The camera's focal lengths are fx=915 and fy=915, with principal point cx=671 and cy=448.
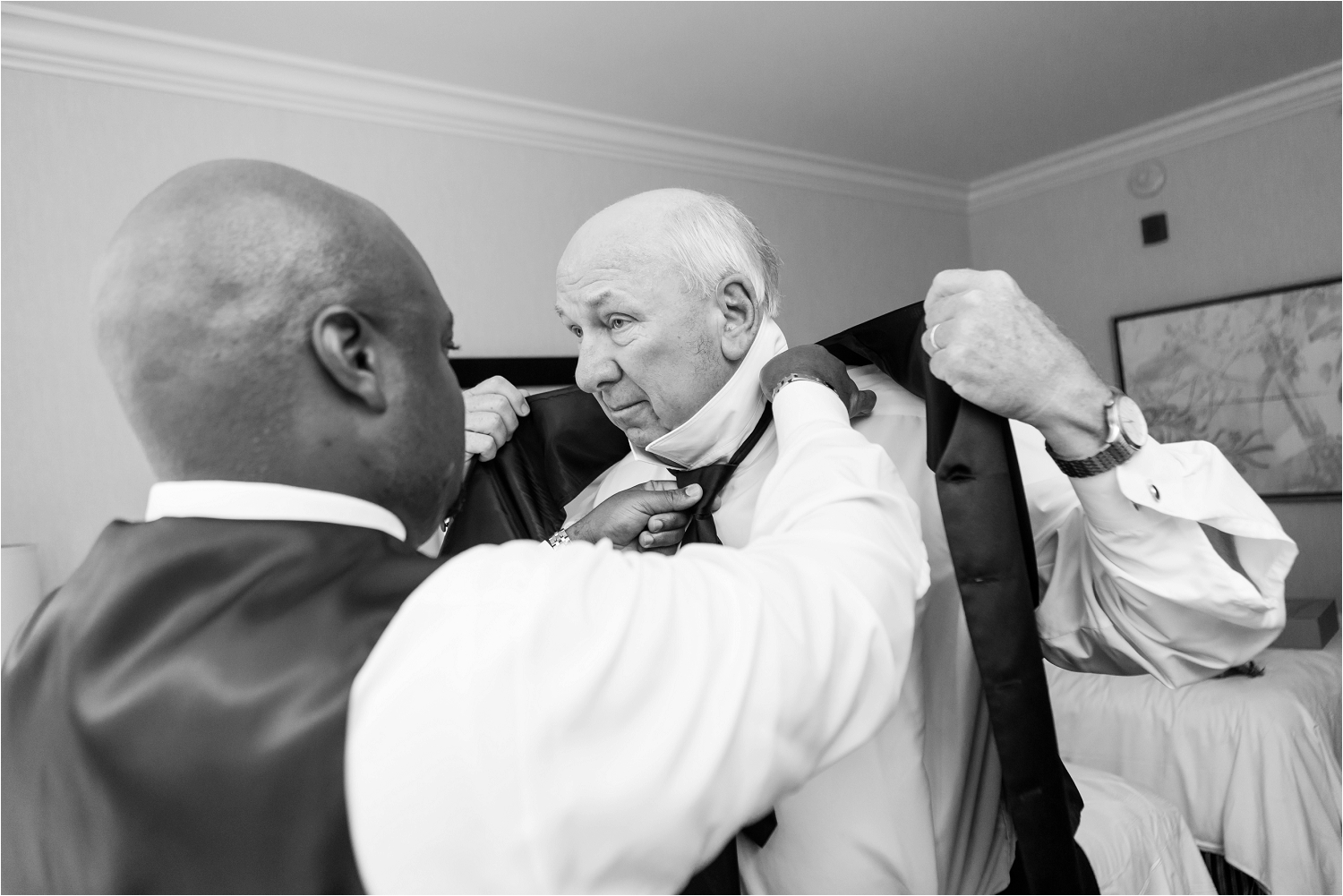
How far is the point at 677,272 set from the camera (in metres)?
1.34

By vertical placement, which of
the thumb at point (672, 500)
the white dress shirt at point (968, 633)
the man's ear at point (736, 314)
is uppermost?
the man's ear at point (736, 314)

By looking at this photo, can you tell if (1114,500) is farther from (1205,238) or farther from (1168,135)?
(1168,135)

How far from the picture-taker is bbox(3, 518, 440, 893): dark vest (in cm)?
66

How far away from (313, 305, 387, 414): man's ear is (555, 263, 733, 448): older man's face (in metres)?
0.60

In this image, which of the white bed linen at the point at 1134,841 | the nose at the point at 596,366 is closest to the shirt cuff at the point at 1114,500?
the nose at the point at 596,366

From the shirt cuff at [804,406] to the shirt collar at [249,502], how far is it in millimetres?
496

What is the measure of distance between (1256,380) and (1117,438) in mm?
4404

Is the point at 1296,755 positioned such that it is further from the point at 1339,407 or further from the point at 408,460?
the point at 408,460

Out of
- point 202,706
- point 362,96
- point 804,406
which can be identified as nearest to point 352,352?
point 202,706

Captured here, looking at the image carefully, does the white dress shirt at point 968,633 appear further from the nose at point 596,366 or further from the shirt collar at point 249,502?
the shirt collar at point 249,502

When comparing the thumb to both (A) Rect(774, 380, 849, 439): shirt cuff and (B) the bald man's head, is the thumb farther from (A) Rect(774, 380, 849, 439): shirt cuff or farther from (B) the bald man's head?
(B) the bald man's head

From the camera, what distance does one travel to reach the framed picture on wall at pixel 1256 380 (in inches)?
174

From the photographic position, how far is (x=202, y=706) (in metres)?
0.66

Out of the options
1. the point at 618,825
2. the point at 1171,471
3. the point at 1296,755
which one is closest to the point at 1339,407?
the point at 1296,755
